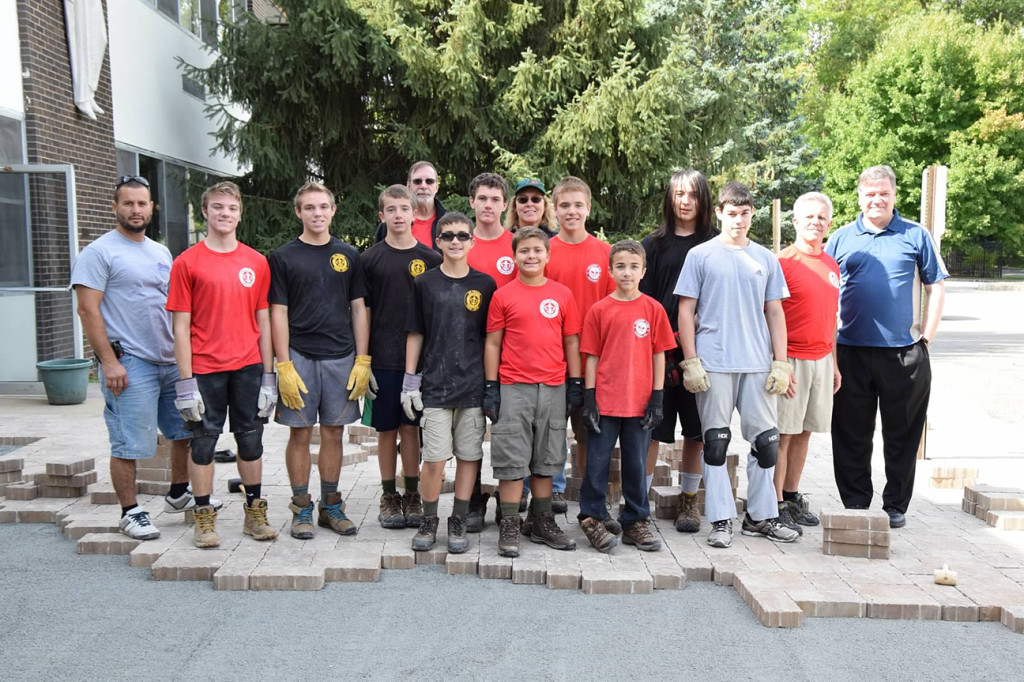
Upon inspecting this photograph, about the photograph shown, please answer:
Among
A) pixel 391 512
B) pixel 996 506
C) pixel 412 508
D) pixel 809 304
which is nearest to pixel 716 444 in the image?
pixel 809 304

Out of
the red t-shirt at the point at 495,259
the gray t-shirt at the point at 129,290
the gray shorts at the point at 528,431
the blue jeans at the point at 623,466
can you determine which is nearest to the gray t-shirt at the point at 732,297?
the blue jeans at the point at 623,466

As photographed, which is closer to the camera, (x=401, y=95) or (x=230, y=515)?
(x=230, y=515)

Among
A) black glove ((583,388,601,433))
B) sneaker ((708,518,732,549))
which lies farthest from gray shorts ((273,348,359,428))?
sneaker ((708,518,732,549))

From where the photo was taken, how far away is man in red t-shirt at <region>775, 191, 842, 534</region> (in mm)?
5402

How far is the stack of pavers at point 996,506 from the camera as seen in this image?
222 inches

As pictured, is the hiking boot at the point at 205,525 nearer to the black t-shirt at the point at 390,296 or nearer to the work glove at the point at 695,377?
the black t-shirt at the point at 390,296

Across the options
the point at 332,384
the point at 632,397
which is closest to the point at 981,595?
the point at 632,397

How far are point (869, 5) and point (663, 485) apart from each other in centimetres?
4917

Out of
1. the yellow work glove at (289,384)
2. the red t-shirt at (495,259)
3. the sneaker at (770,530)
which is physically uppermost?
the red t-shirt at (495,259)

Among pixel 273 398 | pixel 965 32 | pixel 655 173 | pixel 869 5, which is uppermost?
pixel 869 5

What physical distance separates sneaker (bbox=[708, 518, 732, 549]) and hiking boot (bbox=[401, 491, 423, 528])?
1770mm

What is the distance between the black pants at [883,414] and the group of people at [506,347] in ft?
0.08

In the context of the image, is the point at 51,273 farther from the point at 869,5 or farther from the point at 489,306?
the point at 869,5

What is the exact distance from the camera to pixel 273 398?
16.9 ft
